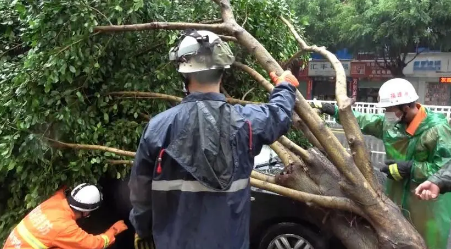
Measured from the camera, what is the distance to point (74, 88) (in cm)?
343

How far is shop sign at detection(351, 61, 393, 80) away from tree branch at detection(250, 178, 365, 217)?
18.9 m

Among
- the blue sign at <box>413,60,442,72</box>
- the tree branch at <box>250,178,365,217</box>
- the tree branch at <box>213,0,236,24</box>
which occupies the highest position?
the tree branch at <box>213,0,236,24</box>

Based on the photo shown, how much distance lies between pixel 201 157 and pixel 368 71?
68.3 feet

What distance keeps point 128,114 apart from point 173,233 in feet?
6.21

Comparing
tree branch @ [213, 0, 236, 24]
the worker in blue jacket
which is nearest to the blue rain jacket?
the worker in blue jacket

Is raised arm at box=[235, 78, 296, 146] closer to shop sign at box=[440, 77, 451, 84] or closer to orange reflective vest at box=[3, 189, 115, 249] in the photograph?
orange reflective vest at box=[3, 189, 115, 249]

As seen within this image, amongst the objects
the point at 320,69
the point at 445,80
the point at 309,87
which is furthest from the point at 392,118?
the point at 309,87

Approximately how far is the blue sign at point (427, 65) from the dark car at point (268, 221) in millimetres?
17791

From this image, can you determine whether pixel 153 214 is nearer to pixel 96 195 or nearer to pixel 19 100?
pixel 96 195

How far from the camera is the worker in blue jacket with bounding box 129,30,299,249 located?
184cm

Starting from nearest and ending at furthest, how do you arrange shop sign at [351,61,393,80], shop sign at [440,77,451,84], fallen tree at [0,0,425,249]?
fallen tree at [0,0,425,249], shop sign at [440,77,451,84], shop sign at [351,61,393,80]

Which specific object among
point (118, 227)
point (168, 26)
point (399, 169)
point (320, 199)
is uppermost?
point (168, 26)

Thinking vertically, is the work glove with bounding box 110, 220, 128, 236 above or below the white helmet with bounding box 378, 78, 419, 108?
below

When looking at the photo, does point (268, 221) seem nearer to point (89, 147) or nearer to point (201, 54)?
point (89, 147)
